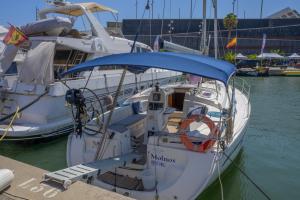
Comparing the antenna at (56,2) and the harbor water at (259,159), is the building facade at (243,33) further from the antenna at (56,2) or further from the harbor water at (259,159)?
the harbor water at (259,159)

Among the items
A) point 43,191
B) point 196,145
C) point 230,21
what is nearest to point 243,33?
point 230,21

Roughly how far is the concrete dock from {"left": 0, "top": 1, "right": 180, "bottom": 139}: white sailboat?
3.81 metres

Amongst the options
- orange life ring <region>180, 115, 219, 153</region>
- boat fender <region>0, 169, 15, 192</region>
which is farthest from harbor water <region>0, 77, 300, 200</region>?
boat fender <region>0, 169, 15, 192</region>

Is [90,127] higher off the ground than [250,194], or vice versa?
[90,127]

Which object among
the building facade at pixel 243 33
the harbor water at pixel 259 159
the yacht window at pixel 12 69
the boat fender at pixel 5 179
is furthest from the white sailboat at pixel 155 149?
the building facade at pixel 243 33

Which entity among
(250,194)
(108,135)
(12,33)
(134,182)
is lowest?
(250,194)

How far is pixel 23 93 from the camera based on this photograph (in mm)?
9602

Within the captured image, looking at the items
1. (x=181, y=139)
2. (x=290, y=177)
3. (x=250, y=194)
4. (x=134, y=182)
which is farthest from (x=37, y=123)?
(x=290, y=177)

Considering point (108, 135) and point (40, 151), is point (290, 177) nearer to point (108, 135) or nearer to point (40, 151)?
point (108, 135)

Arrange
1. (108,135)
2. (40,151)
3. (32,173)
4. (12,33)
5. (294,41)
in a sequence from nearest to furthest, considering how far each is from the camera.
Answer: (32,173) < (108,135) < (40,151) < (12,33) < (294,41)

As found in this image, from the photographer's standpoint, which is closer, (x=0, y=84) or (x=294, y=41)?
(x=0, y=84)

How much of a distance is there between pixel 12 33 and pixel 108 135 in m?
6.15

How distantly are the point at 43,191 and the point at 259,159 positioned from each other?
659 centimetres

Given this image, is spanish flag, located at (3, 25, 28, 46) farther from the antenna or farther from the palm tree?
the palm tree
